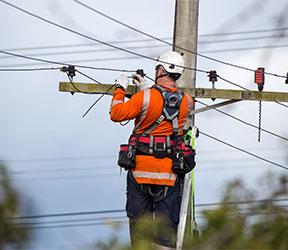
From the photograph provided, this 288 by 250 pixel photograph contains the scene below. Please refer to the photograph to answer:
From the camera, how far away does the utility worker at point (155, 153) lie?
6.57 m

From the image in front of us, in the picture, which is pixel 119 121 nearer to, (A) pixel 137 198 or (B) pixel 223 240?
(A) pixel 137 198

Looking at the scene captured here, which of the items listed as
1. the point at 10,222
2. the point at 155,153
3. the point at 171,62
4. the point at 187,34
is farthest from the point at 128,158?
the point at 187,34

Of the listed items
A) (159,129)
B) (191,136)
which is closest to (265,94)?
(191,136)

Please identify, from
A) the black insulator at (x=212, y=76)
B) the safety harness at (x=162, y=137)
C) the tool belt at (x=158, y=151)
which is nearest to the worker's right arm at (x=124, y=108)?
the safety harness at (x=162, y=137)

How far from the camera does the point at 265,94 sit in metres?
11.7

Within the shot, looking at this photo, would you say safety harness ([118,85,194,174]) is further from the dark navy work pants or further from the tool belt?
the dark navy work pants

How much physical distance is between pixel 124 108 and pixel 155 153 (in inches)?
16.2

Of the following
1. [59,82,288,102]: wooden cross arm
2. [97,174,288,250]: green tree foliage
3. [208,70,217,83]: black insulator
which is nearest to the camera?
[97,174,288,250]: green tree foliage

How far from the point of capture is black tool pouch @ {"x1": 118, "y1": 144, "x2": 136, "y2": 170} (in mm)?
6586

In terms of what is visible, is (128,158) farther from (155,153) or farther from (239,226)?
(239,226)

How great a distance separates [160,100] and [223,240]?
150 inches

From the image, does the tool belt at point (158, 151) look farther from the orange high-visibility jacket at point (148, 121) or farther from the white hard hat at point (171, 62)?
the white hard hat at point (171, 62)

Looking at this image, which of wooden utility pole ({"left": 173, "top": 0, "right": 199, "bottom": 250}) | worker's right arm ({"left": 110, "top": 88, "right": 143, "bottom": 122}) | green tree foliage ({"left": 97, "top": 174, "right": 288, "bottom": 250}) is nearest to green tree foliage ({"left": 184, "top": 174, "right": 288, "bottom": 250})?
green tree foliage ({"left": 97, "top": 174, "right": 288, "bottom": 250})

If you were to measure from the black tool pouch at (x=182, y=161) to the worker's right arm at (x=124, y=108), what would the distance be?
405 mm
